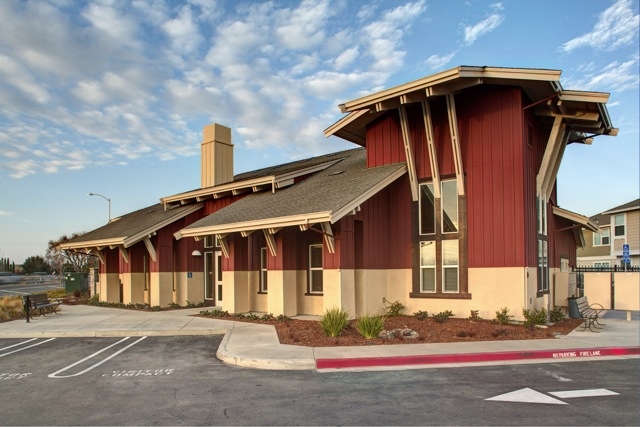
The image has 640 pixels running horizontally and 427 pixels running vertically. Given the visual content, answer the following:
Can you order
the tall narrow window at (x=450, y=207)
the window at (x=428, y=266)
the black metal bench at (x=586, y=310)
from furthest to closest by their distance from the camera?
the window at (x=428, y=266), the tall narrow window at (x=450, y=207), the black metal bench at (x=586, y=310)

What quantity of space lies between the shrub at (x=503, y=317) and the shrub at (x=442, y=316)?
1355 mm

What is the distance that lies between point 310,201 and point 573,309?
950 centimetres

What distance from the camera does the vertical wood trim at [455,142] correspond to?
14.9 metres

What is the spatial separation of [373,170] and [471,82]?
15.3 feet

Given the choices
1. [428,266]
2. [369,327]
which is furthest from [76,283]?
[369,327]

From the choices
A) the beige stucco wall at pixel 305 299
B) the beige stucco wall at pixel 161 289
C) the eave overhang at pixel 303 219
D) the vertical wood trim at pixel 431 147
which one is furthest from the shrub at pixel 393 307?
the beige stucco wall at pixel 161 289

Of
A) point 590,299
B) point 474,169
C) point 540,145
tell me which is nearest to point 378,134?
point 474,169

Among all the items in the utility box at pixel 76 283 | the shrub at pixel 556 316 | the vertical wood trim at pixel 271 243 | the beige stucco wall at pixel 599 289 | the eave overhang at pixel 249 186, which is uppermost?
the eave overhang at pixel 249 186

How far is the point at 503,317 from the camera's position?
14047 mm

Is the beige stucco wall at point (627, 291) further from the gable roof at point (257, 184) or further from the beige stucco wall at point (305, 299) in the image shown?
the gable roof at point (257, 184)

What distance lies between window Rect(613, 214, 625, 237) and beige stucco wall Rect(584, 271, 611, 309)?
2222 cm

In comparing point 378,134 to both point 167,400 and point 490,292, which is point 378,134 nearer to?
point 490,292

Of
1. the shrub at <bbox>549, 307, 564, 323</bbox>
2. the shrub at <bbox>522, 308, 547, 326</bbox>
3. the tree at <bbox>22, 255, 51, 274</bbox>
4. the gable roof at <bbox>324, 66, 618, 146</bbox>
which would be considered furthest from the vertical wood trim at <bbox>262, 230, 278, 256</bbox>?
the tree at <bbox>22, 255, 51, 274</bbox>

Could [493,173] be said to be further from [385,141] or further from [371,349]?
[371,349]
